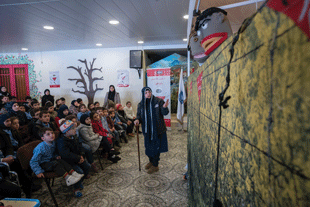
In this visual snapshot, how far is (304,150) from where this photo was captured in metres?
0.19

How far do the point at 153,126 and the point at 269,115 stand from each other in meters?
2.51

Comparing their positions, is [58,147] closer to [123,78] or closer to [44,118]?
[44,118]

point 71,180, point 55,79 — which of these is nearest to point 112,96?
point 55,79

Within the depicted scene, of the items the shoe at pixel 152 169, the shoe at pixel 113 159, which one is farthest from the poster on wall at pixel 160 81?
the shoe at pixel 152 169

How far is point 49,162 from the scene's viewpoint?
210cm

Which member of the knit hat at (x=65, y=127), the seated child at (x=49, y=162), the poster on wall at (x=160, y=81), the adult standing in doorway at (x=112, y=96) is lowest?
the seated child at (x=49, y=162)

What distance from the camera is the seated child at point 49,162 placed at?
2.01m

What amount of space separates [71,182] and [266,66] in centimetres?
242

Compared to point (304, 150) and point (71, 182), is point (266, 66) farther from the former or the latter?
point (71, 182)

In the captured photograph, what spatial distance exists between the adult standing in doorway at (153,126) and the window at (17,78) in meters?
6.53

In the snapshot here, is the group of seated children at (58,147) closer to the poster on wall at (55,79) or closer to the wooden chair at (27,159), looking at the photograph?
the wooden chair at (27,159)

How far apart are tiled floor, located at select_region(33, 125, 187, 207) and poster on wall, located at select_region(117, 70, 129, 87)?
3.78 metres

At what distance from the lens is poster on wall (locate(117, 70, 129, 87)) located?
21.4ft

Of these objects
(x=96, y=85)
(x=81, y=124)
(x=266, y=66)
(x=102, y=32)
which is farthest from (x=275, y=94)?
(x=96, y=85)
